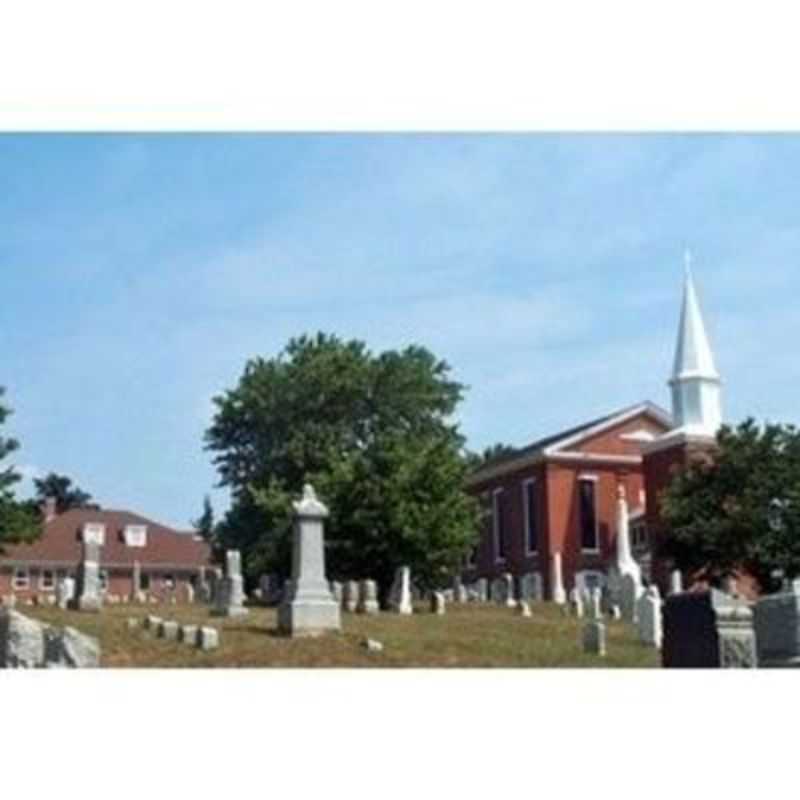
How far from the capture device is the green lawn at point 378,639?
16875 millimetres

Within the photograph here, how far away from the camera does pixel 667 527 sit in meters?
38.1

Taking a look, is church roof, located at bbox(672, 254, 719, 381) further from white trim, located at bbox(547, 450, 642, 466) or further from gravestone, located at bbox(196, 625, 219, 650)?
gravestone, located at bbox(196, 625, 219, 650)

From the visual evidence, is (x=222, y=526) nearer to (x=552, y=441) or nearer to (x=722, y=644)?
(x=552, y=441)

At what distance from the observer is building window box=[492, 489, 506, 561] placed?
5431cm

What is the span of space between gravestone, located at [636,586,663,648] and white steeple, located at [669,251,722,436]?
2392 centimetres

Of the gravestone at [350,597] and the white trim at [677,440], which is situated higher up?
the white trim at [677,440]

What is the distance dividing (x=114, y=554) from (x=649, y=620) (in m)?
45.3

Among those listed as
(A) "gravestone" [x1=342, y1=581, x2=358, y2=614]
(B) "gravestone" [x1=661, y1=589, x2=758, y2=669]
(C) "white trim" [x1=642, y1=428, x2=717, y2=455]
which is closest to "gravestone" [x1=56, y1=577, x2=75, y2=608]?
(A) "gravestone" [x1=342, y1=581, x2=358, y2=614]

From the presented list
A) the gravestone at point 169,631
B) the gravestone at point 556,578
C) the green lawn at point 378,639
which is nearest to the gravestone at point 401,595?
the green lawn at point 378,639

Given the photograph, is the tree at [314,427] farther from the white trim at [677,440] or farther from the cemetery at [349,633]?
the cemetery at [349,633]

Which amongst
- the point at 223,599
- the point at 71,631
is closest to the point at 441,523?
the point at 223,599

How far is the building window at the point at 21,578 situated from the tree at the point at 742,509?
33431mm

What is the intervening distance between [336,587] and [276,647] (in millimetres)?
11955

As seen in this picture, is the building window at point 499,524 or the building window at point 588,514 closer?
the building window at point 588,514
